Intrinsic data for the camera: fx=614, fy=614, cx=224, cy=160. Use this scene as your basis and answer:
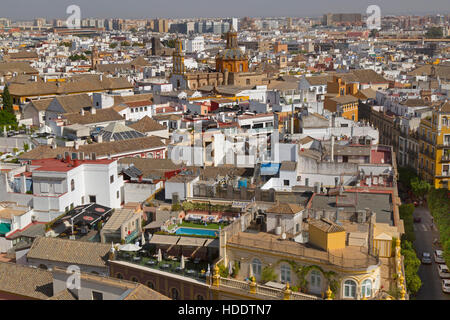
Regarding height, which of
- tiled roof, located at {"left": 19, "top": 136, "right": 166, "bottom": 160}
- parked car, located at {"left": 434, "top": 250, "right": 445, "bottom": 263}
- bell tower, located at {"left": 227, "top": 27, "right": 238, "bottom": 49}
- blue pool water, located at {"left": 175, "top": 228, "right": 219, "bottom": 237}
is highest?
bell tower, located at {"left": 227, "top": 27, "right": 238, "bottom": 49}

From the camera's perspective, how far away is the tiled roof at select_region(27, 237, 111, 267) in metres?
13.7

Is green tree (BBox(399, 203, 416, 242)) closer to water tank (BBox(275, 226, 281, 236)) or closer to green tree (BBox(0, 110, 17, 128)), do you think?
water tank (BBox(275, 226, 281, 236))

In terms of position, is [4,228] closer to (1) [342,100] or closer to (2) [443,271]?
(2) [443,271]

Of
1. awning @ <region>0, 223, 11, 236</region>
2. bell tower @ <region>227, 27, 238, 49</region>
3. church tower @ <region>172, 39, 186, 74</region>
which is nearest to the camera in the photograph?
awning @ <region>0, 223, 11, 236</region>

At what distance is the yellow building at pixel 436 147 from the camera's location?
25.7 m

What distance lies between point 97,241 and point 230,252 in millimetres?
5116

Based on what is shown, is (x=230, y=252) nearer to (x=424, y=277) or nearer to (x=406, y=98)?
(x=424, y=277)

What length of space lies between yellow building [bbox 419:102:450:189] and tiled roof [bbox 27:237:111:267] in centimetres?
1687

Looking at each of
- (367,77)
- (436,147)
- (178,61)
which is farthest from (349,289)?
(367,77)

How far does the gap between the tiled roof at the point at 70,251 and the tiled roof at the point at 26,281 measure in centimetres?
84

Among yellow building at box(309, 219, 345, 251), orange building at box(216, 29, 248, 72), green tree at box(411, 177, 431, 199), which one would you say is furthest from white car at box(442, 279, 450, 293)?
orange building at box(216, 29, 248, 72)

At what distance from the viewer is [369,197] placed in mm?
15883

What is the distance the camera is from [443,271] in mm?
18453
